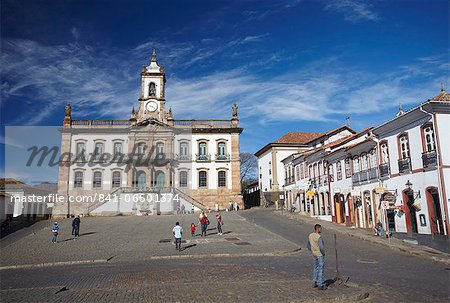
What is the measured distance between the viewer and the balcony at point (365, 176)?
23206 millimetres

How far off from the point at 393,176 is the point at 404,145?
200 cm

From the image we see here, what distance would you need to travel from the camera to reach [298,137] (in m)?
55.5

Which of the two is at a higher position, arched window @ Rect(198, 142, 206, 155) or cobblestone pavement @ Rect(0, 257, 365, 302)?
arched window @ Rect(198, 142, 206, 155)

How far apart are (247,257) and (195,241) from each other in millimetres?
5583

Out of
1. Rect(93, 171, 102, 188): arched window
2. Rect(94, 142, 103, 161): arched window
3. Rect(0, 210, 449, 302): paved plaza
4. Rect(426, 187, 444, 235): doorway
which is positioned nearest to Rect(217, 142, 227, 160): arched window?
Rect(94, 142, 103, 161): arched window

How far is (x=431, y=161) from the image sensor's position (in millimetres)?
17891

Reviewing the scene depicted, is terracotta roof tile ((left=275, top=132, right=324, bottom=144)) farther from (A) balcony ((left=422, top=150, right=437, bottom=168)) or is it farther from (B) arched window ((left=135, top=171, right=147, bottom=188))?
(A) balcony ((left=422, top=150, right=437, bottom=168))

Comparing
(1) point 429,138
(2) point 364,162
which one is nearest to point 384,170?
(2) point 364,162

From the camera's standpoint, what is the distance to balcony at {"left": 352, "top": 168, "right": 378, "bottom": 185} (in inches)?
914

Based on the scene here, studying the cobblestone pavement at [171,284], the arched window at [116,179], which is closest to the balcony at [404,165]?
the cobblestone pavement at [171,284]

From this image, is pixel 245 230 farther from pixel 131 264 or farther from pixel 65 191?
pixel 65 191

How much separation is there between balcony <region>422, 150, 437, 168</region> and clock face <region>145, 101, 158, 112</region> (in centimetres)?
3628

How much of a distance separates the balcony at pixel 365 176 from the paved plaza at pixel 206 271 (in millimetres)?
4461

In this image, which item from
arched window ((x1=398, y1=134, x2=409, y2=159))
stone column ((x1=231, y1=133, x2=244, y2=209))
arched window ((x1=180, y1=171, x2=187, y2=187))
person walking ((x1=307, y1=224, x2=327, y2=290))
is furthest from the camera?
stone column ((x1=231, y1=133, x2=244, y2=209))
